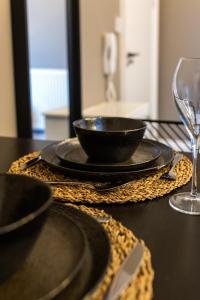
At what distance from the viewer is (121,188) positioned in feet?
2.60

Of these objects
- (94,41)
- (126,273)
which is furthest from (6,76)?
(126,273)

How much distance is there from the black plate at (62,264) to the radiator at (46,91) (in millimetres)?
1977

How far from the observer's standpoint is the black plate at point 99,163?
83 cm

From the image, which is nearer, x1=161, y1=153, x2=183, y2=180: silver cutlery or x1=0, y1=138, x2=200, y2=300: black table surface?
x1=0, y1=138, x2=200, y2=300: black table surface

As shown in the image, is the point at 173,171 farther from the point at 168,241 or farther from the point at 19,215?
the point at 19,215

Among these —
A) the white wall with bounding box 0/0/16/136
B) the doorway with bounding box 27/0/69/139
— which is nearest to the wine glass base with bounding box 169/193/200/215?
the white wall with bounding box 0/0/16/136

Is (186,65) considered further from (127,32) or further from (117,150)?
(127,32)

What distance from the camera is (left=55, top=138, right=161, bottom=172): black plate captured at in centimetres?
83

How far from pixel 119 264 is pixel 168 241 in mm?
134

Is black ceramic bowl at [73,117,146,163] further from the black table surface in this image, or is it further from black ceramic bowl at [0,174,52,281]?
black ceramic bowl at [0,174,52,281]

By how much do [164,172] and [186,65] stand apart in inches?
8.6

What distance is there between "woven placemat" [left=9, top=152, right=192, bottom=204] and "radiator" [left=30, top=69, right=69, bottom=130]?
5.31 ft

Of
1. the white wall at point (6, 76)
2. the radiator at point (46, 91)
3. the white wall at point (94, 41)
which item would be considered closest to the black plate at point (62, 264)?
the white wall at point (6, 76)

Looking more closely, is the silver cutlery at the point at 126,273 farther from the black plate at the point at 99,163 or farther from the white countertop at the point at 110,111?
the white countertop at the point at 110,111
